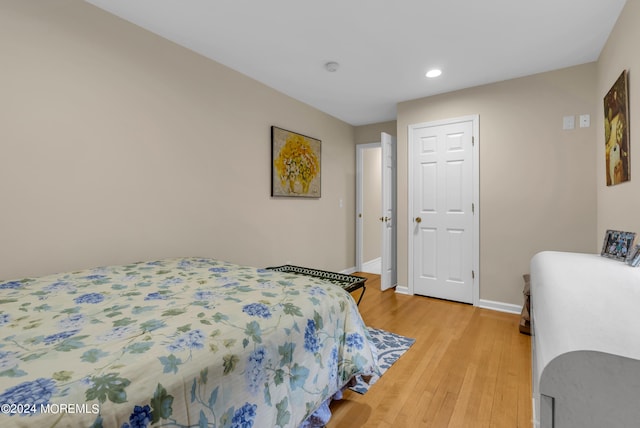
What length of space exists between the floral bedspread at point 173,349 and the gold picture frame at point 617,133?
1.93m

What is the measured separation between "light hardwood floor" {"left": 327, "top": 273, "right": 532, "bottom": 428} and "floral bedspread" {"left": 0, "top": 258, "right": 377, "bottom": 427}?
360 mm

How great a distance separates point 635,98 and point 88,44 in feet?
10.7

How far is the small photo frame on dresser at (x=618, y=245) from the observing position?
1.53m

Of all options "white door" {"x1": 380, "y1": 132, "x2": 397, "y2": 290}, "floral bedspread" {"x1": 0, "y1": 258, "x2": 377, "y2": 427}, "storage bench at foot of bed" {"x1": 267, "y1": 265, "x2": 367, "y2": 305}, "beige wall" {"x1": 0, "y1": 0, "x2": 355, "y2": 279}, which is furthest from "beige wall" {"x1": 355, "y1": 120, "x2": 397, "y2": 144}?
"floral bedspread" {"x1": 0, "y1": 258, "x2": 377, "y2": 427}

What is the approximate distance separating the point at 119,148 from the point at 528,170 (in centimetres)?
352

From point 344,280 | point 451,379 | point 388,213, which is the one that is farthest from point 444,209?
point 451,379

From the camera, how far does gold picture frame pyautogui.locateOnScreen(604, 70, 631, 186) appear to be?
5.75 feet

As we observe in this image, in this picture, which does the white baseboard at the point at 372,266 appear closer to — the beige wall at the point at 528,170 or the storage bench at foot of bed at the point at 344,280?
the beige wall at the point at 528,170

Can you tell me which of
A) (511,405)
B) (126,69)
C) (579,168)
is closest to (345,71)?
(126,69)

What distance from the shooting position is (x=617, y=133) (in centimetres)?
191

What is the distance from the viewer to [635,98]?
1.62 m

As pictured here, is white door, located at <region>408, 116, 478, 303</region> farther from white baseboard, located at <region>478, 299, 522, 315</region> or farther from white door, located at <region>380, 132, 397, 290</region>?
white door, located at <region>380, 132, 397, 290</region>

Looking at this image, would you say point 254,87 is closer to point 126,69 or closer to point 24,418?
point 126,69

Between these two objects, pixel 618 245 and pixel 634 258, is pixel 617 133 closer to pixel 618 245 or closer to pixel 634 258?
pixel 618 245
